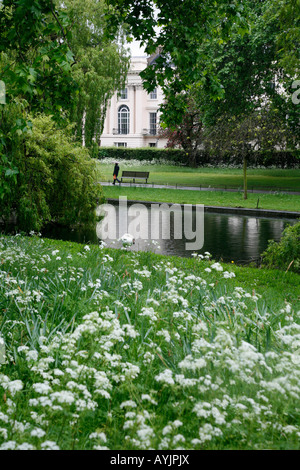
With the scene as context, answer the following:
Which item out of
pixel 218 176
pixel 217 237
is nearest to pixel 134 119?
pixel 218 176

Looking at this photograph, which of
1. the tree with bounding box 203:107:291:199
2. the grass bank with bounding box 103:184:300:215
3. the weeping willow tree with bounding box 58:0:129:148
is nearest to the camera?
the weeping willow tree with bounding box 58:0:129:148

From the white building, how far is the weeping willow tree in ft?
148

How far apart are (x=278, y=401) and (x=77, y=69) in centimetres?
1909

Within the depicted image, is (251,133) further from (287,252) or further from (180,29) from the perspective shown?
(180,29)

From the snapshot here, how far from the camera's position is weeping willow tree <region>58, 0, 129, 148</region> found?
2083 centimetres

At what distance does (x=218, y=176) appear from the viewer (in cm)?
3944

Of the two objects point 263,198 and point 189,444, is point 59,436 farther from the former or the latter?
point 263,198

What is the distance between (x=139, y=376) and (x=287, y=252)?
6.21 metres

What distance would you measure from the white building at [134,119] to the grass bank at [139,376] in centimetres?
6428

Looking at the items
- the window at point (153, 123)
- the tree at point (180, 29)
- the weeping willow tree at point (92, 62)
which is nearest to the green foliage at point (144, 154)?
the window at point (153, 123)

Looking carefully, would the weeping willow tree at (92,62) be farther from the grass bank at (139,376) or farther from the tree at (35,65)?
the grass bank at (139,376)

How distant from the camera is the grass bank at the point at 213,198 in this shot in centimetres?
2130

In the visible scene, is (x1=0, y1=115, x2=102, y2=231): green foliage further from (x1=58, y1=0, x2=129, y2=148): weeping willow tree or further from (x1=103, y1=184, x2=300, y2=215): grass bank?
(x1=103, y1=184, x2=300, y2=215): grass bank

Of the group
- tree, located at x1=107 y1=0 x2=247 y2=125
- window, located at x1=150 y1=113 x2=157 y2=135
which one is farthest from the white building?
tree, located at x1=107 y1=0 x2=247 y2=125
